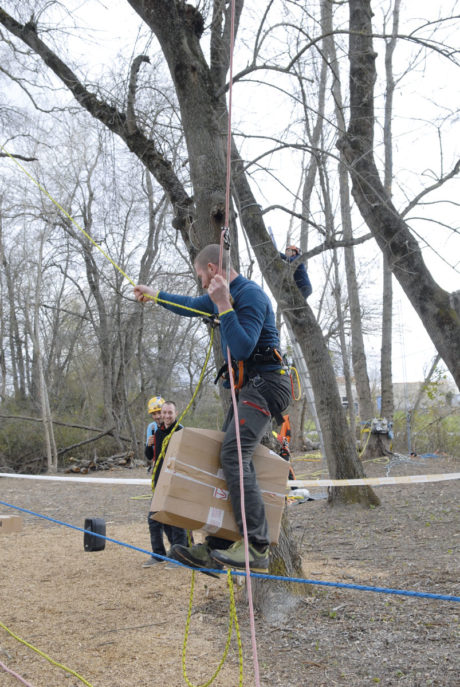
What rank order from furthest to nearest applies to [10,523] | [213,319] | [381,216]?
[10,523] → [381,216] → [213,319]

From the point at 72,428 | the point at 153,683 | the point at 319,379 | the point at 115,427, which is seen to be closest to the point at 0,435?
the point at 72,428

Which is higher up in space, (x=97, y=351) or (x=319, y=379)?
(x=97, y=351)

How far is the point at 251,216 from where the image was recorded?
294 inches

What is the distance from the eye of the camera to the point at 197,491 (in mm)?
3145

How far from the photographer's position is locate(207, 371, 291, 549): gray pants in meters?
3.11

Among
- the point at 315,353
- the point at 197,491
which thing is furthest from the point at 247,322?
the point at 315,353

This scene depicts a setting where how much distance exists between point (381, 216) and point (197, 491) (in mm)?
3684

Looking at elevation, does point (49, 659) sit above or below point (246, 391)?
below

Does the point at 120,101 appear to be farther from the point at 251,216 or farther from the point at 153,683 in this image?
the point at 153,683

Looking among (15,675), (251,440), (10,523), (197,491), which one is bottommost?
(15,675)

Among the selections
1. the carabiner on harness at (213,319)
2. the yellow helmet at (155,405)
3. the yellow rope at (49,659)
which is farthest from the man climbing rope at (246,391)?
the yellow helmet at (155,405)

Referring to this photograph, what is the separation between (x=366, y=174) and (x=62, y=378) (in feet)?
68.3

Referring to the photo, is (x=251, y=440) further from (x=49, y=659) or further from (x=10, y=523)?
(x=10, y=523)

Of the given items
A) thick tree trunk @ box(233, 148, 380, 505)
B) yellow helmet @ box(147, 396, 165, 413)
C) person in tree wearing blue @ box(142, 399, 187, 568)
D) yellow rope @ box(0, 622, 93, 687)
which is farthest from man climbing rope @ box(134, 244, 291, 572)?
thick tree trunk @ box(233, 148, 380, 505)
